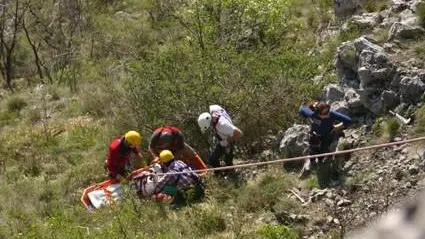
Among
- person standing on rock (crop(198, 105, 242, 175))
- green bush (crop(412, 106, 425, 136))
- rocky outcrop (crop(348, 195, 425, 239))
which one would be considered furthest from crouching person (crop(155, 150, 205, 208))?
rocky outcrop (crop(348, 195, 425, 239))

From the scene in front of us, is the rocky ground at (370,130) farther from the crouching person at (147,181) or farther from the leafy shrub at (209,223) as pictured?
the crouching person at (147,181)

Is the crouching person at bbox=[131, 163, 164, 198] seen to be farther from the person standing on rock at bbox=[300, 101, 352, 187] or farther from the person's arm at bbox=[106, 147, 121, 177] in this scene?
the person standing on rock at bbox=[300, 101, 352, 187]

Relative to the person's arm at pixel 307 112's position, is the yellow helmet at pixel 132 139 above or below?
below

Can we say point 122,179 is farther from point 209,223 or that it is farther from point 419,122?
point 419,122

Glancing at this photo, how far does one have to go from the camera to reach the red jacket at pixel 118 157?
328 inches

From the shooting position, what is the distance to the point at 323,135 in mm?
7285

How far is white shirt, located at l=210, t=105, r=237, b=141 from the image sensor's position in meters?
7.86

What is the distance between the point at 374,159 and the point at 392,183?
2.10 feet

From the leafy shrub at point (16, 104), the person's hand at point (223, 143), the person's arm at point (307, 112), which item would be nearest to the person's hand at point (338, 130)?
the person's arm at point (307, 112)

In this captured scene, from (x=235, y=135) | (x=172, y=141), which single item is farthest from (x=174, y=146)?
(x=235, y=135)

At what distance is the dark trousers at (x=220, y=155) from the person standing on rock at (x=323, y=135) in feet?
3.87

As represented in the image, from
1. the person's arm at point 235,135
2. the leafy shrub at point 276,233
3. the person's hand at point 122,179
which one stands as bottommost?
the person's hand at point 122,179

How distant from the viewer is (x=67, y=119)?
12.9 m

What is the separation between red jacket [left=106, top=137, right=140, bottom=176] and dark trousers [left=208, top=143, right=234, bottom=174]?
3.74ft
